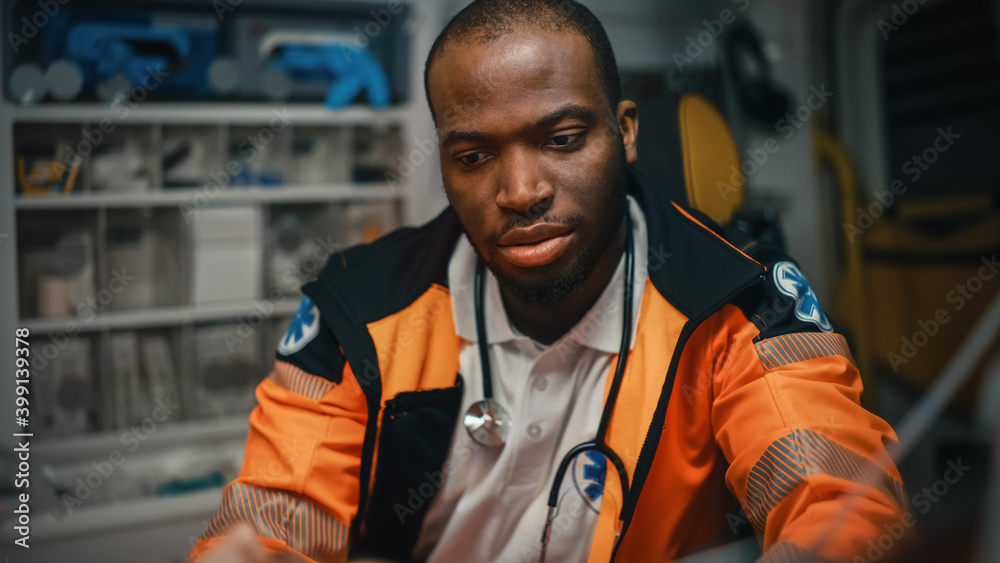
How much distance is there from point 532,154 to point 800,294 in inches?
15.8

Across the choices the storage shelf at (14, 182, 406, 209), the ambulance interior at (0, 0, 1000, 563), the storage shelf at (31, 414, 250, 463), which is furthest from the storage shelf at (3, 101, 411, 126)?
the storage shelf at (31, 414, 250, 463)

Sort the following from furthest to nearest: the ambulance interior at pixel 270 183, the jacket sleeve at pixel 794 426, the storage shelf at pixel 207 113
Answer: the storage shelf at pixel 207 113, the ambulance interior at pixel 270 183, the jacket sleeve at pixel 794 426

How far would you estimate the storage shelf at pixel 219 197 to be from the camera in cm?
175

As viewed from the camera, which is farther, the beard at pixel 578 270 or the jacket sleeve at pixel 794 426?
the beard at pixel 578 270

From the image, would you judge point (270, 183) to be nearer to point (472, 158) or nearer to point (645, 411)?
point (472, 158)

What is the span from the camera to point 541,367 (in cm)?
85

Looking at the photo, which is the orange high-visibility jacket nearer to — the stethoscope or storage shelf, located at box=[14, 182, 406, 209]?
the stethoscope

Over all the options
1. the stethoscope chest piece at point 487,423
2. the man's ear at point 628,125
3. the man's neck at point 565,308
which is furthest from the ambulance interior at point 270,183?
the stethoscope chest piece at point 487,423

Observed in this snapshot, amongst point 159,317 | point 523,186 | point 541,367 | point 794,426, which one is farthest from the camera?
point 159,317

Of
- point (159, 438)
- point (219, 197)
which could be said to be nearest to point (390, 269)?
point (219, 197)

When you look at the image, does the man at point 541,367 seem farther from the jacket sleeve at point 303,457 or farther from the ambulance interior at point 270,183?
the ambulance interior at point 270,183

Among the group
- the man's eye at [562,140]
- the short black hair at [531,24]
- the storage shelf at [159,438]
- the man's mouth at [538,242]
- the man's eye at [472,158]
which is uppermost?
the short black hair at [531,24]

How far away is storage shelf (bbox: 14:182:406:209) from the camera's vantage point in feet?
5.75

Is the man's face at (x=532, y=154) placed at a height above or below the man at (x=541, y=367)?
above
